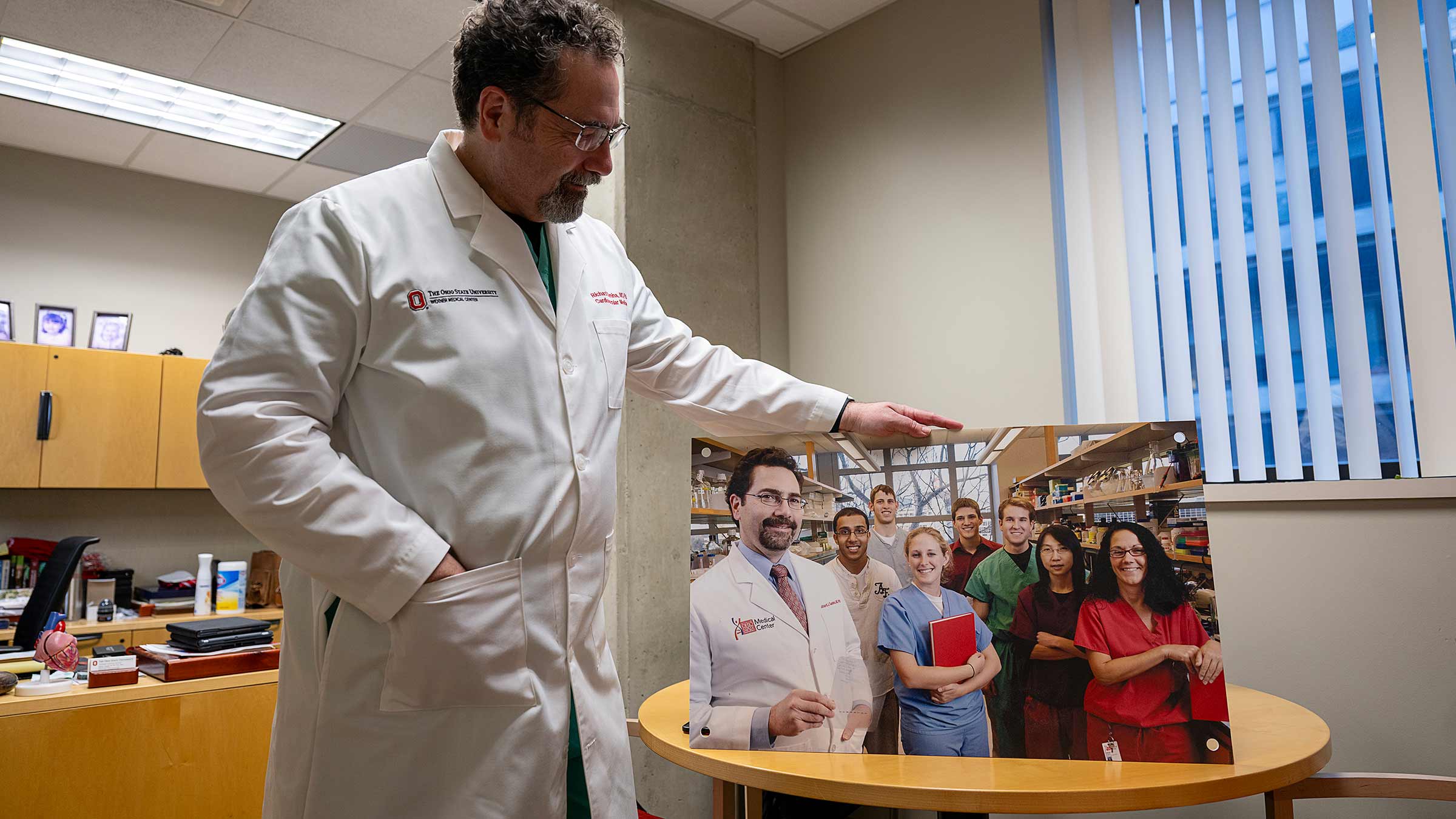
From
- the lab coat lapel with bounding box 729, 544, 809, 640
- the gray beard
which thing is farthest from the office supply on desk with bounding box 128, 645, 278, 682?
the gray beard

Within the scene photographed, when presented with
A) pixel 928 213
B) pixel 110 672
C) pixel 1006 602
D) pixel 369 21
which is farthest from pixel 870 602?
pixel 369 21

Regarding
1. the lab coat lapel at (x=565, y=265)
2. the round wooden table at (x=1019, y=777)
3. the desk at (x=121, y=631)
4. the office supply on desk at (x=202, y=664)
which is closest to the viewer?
the round wooden table at (x=1019, y=777)

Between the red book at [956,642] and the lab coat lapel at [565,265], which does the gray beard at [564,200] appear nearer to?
the lab coat lapel at [565,265]

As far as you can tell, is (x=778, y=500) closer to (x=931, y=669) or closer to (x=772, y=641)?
(x=772, y=641)

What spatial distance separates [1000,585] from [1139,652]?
0.72 ft

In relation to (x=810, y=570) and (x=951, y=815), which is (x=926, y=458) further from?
(x=951, y=815)

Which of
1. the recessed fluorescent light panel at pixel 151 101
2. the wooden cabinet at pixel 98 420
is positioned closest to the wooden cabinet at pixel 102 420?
the wooden cabinet at pixel 98 420

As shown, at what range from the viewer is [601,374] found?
1295 millimetres

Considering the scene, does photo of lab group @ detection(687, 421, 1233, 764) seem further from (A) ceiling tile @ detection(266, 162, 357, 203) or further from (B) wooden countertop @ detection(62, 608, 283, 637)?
(A) ceiling tile @ detection(266, 162, 357, 203)

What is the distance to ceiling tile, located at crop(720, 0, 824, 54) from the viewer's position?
307cm

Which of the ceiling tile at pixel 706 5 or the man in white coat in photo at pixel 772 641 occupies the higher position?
the ceiling tile at pixel 706 5

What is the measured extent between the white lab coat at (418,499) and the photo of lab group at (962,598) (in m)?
0.31

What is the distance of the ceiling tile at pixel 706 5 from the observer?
9.77 ft

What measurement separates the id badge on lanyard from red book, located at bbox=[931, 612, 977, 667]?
9.0 inches
